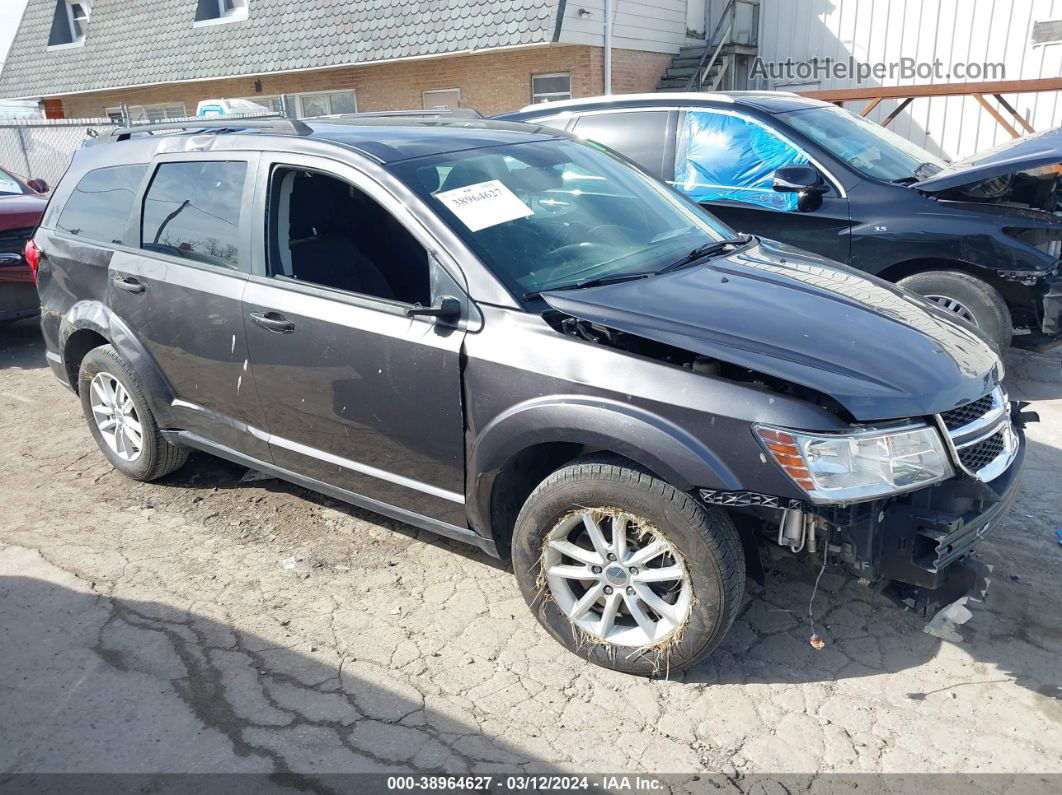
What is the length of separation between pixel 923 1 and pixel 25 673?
47.8ft

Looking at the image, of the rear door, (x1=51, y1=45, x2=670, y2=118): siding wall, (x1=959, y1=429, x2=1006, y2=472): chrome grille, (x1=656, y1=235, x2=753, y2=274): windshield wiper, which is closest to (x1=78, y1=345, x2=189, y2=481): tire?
the rear door

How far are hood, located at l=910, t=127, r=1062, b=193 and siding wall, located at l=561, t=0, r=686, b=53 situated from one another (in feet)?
28.9

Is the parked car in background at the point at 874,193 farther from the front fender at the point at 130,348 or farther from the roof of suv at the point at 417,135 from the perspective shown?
the front fender at the point at 130,348

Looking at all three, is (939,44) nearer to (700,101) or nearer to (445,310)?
(700,101)

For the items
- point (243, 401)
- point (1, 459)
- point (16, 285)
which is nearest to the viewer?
point (243, 401)

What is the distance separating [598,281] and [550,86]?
12.5m

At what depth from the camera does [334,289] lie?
3551 mm

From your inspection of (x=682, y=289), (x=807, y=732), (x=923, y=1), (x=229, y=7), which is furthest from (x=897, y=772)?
(x=229, y=7)

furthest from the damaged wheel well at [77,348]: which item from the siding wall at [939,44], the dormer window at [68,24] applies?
the dormer window at [68,24]

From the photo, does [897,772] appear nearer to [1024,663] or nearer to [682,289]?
[1024,663]

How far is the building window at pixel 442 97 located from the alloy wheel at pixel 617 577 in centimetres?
1391

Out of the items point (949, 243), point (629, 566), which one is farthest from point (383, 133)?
point (949, 243)

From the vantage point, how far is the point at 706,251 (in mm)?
3705

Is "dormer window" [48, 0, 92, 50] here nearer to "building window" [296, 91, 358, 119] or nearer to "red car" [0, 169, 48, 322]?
"building window" [296, 91, 358, 119]
